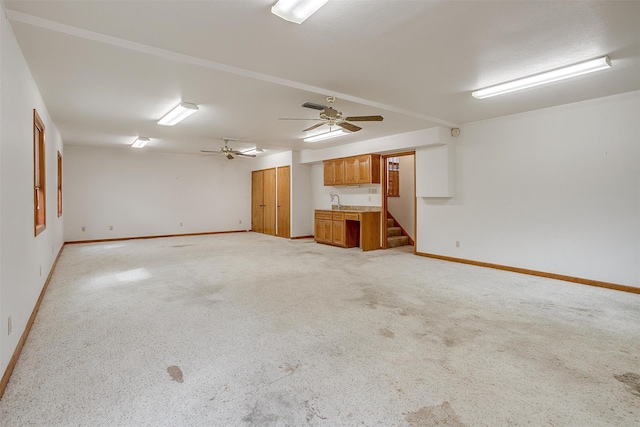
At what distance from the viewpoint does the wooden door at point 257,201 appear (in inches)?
407

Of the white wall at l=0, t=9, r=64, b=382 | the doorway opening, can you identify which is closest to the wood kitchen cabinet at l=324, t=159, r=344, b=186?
the doorway opening

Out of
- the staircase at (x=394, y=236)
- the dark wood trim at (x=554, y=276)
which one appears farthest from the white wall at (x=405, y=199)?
the dark wood trim at (x=554, y=276)

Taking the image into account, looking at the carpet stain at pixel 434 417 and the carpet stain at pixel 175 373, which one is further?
the carpet stain at pixel 175 373

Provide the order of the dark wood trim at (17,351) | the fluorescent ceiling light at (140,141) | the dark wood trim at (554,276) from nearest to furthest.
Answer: the dark wood trim at (17,351)
the dark wood trim at (554,276)
the fluorescent ceiling light at (140,141)

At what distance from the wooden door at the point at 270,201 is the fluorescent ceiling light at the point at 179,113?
15.6 feet

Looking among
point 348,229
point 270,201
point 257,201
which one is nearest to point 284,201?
point 270,201

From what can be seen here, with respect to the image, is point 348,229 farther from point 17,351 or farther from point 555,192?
point 17,351

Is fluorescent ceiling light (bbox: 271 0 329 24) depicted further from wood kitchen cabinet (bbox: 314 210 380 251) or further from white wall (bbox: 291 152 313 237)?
white wall (bbox: 291 152 313 237)

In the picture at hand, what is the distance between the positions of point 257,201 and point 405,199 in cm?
493

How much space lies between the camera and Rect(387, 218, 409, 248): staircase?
7563mm

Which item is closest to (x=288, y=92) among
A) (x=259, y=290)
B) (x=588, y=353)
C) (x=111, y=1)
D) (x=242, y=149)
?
(x=111, y=1)

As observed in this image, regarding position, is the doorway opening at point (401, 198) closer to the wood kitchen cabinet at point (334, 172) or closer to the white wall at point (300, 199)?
the wood kitchen cabinet at point (334, 172)

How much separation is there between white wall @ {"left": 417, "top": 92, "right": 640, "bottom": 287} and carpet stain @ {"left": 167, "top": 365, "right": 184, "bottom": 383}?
5.03 meters

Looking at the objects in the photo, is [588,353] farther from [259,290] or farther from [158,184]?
[158,184]
